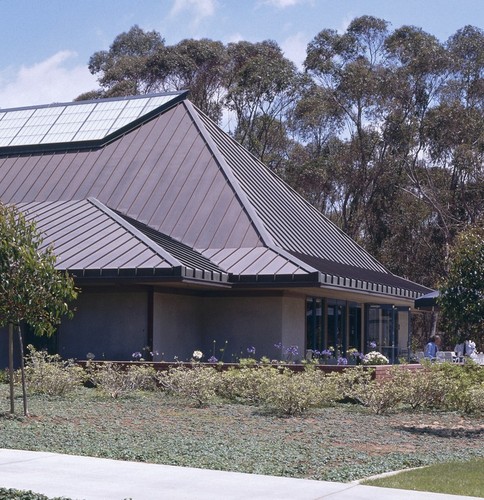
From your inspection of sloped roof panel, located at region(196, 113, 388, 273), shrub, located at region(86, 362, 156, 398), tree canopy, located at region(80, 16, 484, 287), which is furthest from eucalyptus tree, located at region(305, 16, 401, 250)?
shrub, located at region(86, 362, 156, 398)

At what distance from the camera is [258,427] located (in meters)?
14.4

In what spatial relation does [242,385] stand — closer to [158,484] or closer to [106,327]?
[106,327]

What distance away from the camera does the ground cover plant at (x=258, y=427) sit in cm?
1136

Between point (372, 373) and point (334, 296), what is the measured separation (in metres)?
9.67

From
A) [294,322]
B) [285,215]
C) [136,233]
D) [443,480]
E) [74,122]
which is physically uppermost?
[74,122]

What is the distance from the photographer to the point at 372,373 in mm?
18438

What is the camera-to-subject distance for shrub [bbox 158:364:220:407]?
17188mm

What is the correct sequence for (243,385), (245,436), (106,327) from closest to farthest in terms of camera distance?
(245,436) → (243,385) → (106,327)

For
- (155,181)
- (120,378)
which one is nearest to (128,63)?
(155,181)

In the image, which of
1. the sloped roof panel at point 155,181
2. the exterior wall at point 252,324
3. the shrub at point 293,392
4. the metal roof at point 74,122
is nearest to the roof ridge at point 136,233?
the sloped roof panel at point 155,181

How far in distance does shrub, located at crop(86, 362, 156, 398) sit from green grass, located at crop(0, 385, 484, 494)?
500mm

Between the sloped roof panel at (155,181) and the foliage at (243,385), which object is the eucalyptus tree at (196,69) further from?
the foliage at (243,385)

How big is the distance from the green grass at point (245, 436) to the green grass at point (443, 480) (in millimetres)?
215

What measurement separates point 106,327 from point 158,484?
48.4 feet
